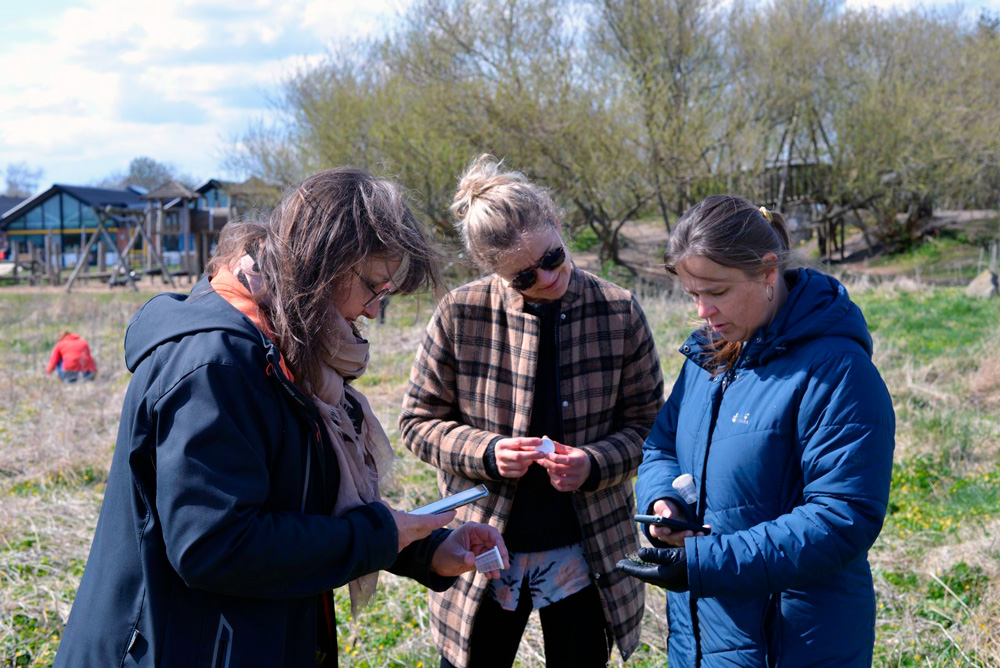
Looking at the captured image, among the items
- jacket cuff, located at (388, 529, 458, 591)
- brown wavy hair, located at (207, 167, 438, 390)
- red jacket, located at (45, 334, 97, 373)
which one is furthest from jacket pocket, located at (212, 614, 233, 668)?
red jacket, located at (45, 334, 97, 373)

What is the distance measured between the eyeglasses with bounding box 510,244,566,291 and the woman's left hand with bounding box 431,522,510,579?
73cm

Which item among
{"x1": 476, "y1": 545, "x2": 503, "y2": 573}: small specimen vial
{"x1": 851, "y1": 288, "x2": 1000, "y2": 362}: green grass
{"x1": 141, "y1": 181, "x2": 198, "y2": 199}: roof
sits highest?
{"x1": 141, "y1": 181, "x2": 198, "y2": 199}: roof

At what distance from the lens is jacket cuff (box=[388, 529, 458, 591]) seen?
1954mm

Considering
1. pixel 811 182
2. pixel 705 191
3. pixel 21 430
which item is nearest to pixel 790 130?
pixel 811 182

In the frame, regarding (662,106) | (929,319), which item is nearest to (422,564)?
(929,319)

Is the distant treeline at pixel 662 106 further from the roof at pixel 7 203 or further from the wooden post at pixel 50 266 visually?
the roof at pixel 7 203

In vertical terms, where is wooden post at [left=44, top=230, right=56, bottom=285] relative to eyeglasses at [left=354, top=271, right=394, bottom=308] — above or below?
below

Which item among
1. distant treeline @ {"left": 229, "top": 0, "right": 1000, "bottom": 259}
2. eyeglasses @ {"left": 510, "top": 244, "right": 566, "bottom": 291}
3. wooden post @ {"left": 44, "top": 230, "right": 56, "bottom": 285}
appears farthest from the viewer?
wooden post @ {"left": 44, "top": 230, "right": 56, "bottom": 285}

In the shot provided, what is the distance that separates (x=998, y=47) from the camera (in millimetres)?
19625

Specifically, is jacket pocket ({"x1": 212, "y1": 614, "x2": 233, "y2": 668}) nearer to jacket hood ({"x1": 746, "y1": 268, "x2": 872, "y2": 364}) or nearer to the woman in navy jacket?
the woman in navy jacket

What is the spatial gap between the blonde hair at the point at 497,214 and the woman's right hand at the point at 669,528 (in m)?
0.83

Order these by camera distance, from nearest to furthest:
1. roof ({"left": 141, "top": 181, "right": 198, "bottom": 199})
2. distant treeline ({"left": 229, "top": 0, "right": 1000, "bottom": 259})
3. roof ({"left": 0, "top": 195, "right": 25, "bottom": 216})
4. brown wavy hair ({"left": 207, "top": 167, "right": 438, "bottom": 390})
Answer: brown wavy hair ({"left": 207, "top": 167, "right": 438, "bottom": 390}) → distant treeline ({"left": 229, "top": 0, "right": 1000, "bottom": 259}) → roof ({"left": 141, "top": 181, "right": 198, "bottom": 199}) → roof ({"left": 0, "top": 195, "right": 25, "bottom": 216})

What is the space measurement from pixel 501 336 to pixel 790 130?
18909mm

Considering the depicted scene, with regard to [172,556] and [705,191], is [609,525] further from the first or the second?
[705,191]
